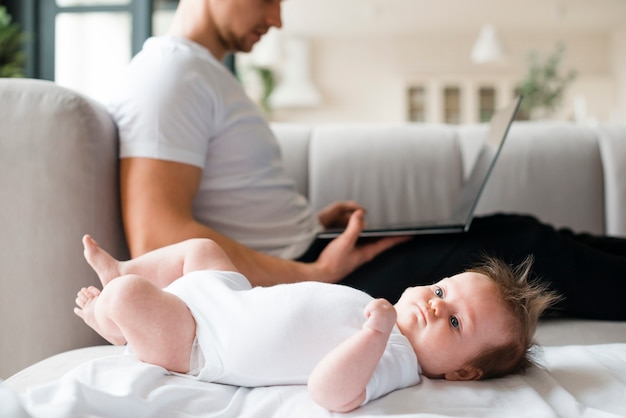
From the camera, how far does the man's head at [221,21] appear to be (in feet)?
4.95

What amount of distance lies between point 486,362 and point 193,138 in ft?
2.30

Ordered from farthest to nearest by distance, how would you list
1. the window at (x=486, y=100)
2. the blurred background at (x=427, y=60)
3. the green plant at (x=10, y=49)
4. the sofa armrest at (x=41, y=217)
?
the window at (x=486, y=100) < the blurred background at (x=427, y=60) < the green plant at (x=10, y=49) < the sofa armrest at (x=41, y=217)

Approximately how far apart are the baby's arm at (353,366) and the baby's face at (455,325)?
16 centimetres

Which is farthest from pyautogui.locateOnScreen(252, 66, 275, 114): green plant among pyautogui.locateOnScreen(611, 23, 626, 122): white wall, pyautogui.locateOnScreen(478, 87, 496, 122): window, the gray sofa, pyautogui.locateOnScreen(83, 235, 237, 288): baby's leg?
pyautogui.locateOnScreen(83, 235, 237, 288): baby's leg

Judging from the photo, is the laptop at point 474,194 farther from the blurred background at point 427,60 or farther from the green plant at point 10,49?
the blurred background at point 427,60

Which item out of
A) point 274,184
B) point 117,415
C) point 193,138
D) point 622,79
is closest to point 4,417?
point 117,415

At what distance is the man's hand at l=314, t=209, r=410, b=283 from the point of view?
133 cm

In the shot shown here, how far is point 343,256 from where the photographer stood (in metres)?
1.35

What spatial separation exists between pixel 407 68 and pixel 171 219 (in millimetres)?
8257

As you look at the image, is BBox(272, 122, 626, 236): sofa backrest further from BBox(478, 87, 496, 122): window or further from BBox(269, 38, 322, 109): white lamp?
BBox(478, 87, 496, 122): window

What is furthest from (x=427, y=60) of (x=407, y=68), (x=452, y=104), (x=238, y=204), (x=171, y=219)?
(x=171, y=219)

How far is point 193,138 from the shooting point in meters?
1.26

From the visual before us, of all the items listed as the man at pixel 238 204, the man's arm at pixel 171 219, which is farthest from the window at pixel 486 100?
the man's arm at pixel 171 219

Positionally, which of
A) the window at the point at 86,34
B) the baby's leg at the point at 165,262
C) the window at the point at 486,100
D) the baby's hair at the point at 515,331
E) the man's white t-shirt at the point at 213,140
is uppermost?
the window at the point at 86,34
